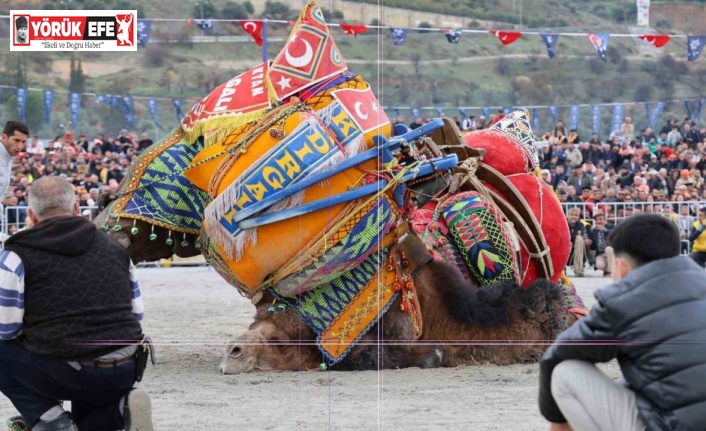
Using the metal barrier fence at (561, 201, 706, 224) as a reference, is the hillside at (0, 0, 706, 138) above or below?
above

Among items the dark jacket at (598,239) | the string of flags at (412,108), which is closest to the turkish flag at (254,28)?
the string of flags at (412,108)

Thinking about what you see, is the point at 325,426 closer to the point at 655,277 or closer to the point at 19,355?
the point at 19,355

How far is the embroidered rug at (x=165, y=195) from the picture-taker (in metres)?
6.81

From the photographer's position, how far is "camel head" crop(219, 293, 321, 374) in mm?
6562

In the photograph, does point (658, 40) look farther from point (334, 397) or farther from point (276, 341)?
point (334, 397)

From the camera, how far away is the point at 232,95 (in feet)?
22.2


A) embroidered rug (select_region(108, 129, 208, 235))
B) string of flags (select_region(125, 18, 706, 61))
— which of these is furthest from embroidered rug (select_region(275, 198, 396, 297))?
string of flags (select_region(125, 18, 706, 61))

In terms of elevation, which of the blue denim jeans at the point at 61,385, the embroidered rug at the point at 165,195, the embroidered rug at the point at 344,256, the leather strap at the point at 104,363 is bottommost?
the blue denim jeans at the point at 61,385

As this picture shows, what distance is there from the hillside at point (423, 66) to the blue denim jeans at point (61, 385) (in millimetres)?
5664

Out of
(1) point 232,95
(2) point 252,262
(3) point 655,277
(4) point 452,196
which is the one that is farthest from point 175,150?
(3) point 655,277

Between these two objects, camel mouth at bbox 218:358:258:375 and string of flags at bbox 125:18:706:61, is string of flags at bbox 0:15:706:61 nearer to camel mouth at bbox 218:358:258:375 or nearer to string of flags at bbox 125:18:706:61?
string of flags at bbox 125:18:706:61

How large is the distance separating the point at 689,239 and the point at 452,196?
233 inches

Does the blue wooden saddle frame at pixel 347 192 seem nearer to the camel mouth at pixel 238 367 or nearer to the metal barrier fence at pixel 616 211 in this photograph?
the camel mouth at pixel 238 367

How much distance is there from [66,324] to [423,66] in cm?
1034
